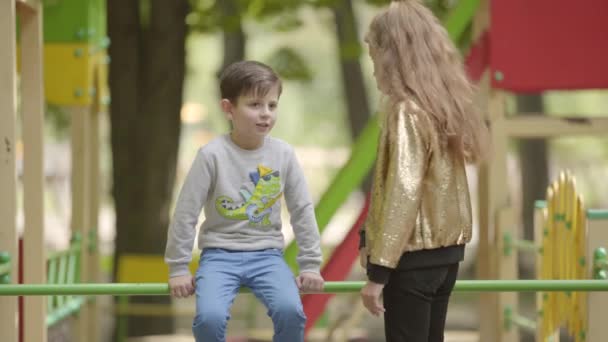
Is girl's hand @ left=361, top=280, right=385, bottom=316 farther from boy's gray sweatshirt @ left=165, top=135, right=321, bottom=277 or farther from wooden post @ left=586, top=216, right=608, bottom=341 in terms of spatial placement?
wooden post @ left=586, top=216, right=608, bottom=341

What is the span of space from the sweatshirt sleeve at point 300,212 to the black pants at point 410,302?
0.53 meters

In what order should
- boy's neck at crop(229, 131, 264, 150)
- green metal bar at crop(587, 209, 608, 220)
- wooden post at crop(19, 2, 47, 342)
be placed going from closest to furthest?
boy's neck at crop(229, 131, 264, 150) < green metal bar at crop(587, 209, 608, 220) < wooden post at crop(19, 2, 47, 342)

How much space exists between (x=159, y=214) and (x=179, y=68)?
1240mm

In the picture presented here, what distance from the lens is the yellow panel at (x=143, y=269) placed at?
351 inches

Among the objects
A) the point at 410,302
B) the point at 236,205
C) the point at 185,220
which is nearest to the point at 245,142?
the point at 236,205

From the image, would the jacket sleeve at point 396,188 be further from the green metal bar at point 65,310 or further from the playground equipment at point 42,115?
the green metal bar at point 65,310

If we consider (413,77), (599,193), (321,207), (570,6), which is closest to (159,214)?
(321,207)

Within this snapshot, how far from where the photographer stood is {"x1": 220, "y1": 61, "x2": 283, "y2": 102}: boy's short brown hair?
157 inches

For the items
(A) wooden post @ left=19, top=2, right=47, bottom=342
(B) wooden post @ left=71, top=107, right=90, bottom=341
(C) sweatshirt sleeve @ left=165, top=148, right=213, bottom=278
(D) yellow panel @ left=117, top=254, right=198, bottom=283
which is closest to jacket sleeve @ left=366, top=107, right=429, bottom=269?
(C) sweatshirt sleeve @ left=165, top=148, right=213, bottom=278

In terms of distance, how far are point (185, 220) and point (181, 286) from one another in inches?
9.2

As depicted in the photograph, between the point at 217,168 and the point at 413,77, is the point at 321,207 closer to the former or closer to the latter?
the point at 217,168

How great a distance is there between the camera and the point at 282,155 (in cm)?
410

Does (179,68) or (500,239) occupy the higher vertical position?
(179,68)

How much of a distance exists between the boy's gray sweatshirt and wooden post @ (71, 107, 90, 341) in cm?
405
